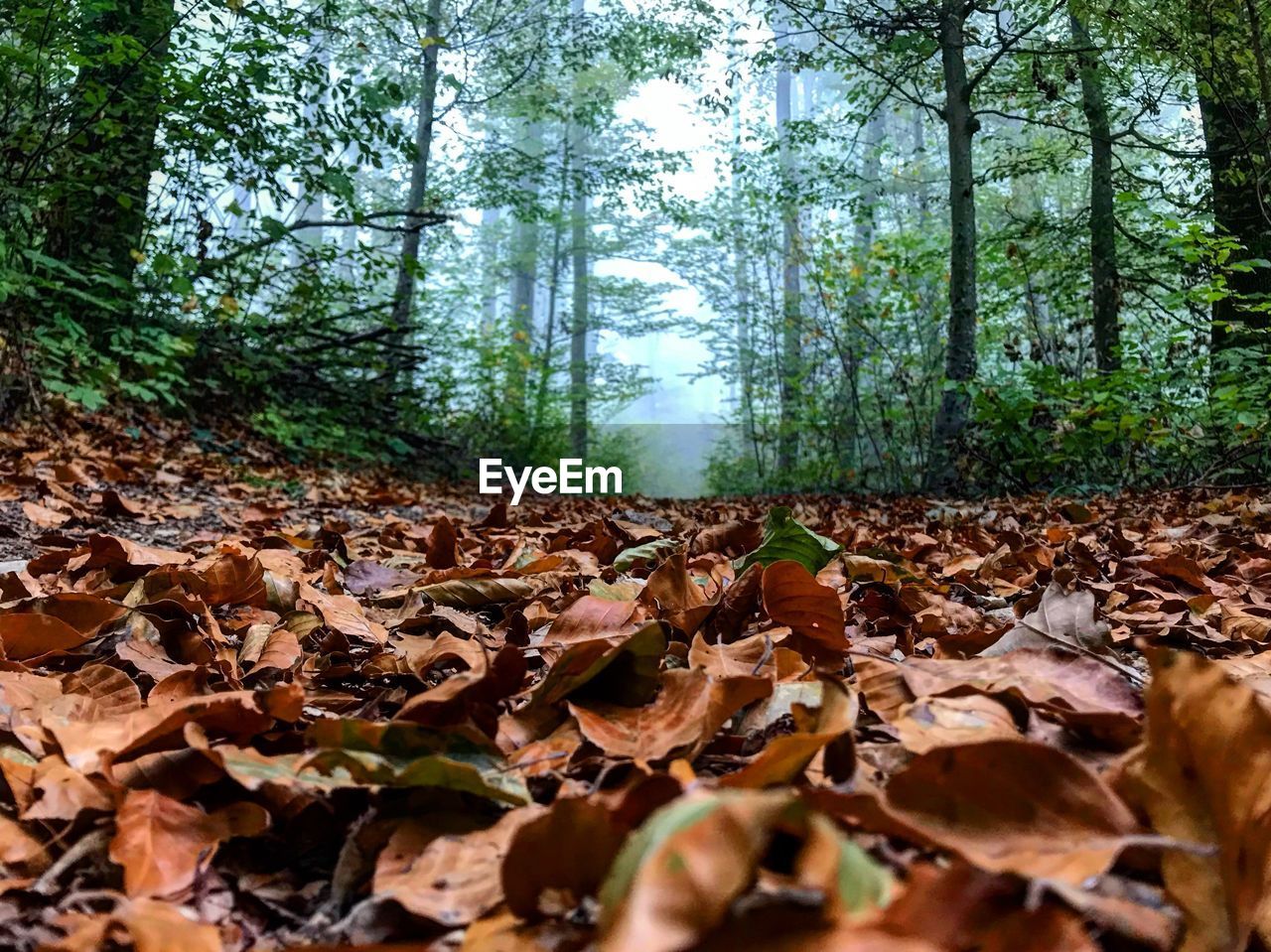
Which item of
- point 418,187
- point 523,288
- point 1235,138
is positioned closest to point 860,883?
point 1235,138

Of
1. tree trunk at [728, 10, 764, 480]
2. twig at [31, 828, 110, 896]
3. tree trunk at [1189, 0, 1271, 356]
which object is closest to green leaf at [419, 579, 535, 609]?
twig at [31, 828, 110, 896]

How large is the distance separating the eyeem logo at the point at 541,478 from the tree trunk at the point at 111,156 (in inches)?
132

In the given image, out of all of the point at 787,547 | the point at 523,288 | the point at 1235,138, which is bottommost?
the point at 787,547

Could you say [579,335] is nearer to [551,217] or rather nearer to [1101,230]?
[551,217]

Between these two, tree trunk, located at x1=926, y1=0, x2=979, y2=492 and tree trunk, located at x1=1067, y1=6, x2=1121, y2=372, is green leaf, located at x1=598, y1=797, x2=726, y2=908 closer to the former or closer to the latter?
tree trunk, located at x1=926, y1=0, x2=979, y2=492

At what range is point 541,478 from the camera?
398 inches

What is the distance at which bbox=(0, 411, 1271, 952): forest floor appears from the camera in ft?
1.20

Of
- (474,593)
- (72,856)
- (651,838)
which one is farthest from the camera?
(474,593)

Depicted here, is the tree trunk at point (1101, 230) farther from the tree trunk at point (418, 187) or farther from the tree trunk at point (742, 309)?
the tree trunk at point (418, 187)

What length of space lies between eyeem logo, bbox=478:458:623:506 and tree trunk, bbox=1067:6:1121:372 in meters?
4.68

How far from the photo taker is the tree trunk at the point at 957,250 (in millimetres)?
5852

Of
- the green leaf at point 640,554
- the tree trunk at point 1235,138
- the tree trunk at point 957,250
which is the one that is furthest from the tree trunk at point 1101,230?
the green leaf at point 640,554

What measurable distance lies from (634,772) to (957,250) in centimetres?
609

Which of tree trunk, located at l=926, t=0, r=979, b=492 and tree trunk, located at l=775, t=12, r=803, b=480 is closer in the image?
tree trunk, located at l=926, t=0, r=979, b=492
